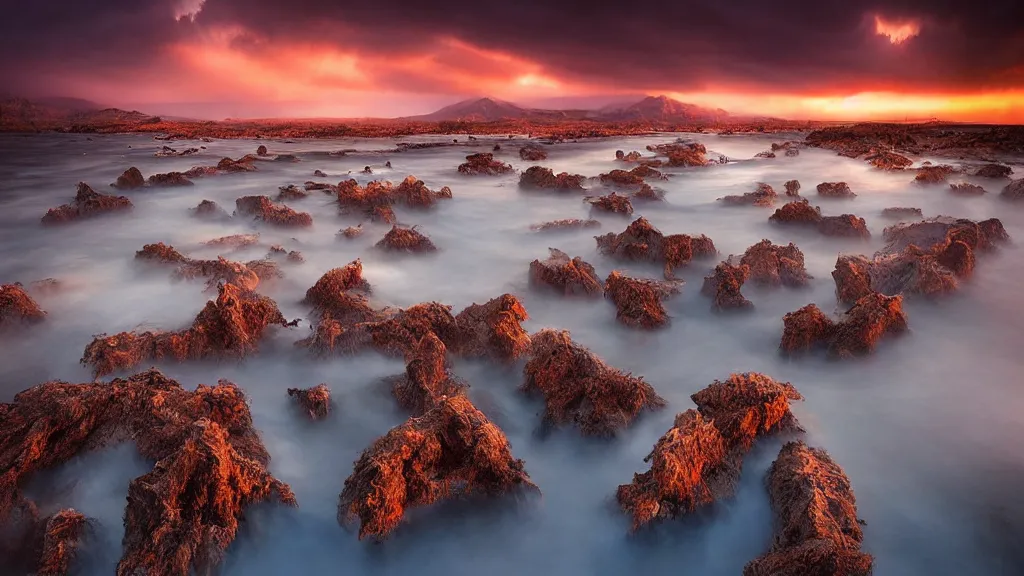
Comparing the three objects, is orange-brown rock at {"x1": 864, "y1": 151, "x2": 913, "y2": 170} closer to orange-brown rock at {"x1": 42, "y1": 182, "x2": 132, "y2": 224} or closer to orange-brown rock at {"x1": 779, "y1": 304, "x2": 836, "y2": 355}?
orange-brown rock at {"x1": 779, "y1": 304, "x2": 836, "y2": 355}

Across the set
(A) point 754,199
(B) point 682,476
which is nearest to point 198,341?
(B) point 682,476

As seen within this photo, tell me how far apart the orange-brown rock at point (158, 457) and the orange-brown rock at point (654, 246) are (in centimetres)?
641

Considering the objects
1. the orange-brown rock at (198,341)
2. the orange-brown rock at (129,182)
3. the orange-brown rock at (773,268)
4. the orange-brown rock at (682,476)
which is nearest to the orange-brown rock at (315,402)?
the orange-brown rock at (198,341)

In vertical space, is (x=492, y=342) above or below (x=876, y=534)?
above

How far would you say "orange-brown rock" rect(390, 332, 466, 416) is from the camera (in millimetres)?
4852

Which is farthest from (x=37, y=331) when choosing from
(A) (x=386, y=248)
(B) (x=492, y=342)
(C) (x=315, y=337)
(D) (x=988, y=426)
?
(D) (x=988, y=426)

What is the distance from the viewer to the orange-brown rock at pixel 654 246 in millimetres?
8391

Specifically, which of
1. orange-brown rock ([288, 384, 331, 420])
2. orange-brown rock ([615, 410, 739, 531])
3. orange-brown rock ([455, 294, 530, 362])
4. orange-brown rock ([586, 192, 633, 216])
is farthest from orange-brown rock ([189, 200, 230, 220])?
orange-brown rock ([615, 410, 739, 531])

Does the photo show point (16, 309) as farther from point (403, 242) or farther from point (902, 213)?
point (902, 213)

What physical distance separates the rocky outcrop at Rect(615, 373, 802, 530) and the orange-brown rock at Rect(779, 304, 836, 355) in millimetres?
1422

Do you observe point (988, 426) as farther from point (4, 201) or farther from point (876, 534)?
point (4, 201)

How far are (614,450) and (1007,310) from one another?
246 inches

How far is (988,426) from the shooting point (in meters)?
4.49

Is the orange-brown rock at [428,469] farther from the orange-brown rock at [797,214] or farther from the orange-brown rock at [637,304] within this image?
the orange-brown rock at [797,214]
